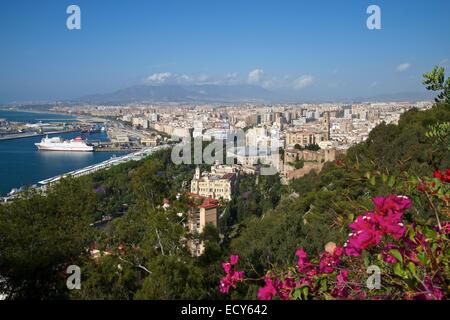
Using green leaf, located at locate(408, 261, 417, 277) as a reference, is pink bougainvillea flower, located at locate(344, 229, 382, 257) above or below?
above

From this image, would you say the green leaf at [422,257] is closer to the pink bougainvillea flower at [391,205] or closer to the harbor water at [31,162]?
the pink bougainvillea flower at [391,205]

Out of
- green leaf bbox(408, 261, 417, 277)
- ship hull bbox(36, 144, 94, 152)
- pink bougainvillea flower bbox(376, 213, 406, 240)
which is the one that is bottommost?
ship hull bbox(36, 144, 94, 152)

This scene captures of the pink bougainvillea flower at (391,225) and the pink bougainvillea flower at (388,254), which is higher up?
the pink bougainvillea flower at (391,225)

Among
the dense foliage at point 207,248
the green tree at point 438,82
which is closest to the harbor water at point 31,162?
the dense foliage at point 207,248

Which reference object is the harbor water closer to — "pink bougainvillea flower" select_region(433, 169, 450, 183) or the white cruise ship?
the white cruise ship

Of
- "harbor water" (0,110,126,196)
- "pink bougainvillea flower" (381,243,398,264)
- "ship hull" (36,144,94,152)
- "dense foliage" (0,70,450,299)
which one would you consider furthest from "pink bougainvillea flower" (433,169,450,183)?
"ship hull" (36,144,94,152)

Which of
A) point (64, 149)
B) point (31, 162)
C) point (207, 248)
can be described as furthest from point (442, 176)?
point (64, 149)

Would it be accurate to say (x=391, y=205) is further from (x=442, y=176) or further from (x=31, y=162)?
(x=31, y=162)

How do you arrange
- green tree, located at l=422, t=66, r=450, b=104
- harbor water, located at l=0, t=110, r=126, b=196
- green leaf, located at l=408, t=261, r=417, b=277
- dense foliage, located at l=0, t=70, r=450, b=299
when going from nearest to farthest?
green leaf, located at l=408, t=261, r=417, b=277, dense foliage, located at l=0, t=70, r=450, b=299, green tree, located at l=422, t=66, r=450, b=104, harbor water, located at l=0, t=110, r=126, b=196


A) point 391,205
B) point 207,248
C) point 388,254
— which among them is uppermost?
point 391,205

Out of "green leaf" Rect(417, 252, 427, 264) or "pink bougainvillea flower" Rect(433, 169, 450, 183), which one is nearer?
"green leaf" Rect(417, 252, 427, 264)

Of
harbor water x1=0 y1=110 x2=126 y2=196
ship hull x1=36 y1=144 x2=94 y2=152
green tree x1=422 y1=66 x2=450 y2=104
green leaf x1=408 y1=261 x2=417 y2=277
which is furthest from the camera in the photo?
ship hull x1=36 y1=144 x2=94 y2=152
